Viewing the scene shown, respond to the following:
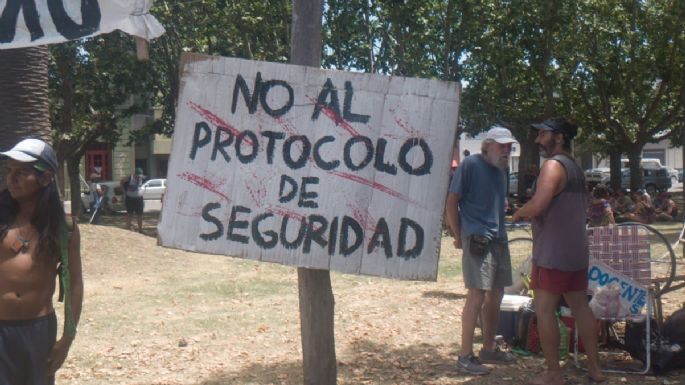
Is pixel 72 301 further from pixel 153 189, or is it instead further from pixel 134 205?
pixel 153 189

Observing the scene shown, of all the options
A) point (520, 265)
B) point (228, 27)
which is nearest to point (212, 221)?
point (520, 265)

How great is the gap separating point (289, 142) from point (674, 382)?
317cm

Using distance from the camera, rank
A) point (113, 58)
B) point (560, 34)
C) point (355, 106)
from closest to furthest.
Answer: point (355, 106) < point (113, 58) < point (560, 34)

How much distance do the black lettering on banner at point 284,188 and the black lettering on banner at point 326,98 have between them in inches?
13.2

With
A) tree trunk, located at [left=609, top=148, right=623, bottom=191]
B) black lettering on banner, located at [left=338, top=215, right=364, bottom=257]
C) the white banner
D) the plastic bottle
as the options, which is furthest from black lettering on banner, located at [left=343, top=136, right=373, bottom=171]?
tree trunk, located at [left=609, top=148, right=623, bottom=191]

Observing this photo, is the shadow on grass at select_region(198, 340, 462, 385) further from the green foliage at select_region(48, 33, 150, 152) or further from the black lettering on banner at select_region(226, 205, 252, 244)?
the green foliage at select_region(48, 33, 150, 152)

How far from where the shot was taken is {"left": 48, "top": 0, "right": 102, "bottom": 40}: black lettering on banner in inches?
196

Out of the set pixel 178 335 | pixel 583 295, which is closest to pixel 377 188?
pixel 583 295

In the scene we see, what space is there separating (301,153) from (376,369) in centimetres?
248

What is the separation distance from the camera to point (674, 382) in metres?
5.61

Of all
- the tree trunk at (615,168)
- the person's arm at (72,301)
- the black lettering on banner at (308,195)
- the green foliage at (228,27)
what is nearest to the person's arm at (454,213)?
the black lettering on banner at (308,195)

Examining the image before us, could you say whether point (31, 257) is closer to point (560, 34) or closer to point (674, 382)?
point (674, 382)

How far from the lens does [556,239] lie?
5.32m

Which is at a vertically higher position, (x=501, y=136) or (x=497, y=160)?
(x=501, y=136)
